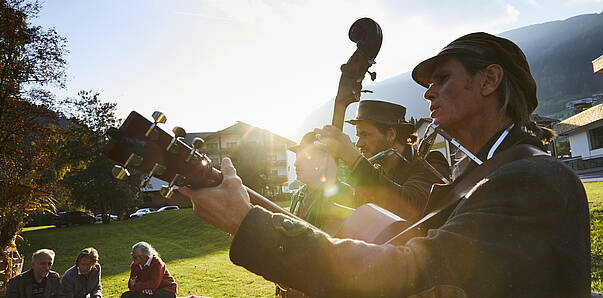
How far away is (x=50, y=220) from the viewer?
50031 millimetres

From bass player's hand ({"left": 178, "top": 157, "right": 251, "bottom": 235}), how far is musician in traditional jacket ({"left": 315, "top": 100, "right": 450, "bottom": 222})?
126 cm

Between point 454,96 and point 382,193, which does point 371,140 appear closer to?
Result: point 382,193

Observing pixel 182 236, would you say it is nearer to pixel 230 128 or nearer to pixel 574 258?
pixel 574 258

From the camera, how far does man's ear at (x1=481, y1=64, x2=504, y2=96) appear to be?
74.1 inches

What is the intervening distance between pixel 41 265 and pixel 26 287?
529mm

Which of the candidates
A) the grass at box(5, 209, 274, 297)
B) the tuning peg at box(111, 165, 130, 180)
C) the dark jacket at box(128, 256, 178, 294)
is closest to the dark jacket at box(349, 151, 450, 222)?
the tuning peg at box(111, 165, 130, 180)

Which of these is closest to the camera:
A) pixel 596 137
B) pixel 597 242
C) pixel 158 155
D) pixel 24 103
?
pixel 158 155

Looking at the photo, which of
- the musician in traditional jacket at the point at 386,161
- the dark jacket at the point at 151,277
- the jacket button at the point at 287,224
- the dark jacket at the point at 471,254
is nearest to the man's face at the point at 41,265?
the dark jacket at the point at 151,277

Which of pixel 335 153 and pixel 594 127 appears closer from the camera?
pixel 335 153

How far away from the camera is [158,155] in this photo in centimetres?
175

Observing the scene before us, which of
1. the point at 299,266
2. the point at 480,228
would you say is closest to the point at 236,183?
the point at 299,266

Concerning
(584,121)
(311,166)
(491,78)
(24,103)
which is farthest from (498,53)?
(584,121)

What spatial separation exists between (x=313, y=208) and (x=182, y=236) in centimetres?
2582

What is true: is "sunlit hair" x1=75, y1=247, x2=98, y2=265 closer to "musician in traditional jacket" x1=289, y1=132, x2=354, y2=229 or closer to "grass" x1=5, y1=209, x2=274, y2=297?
"grass" x1=5, y1=209, x2=274, y2=297
